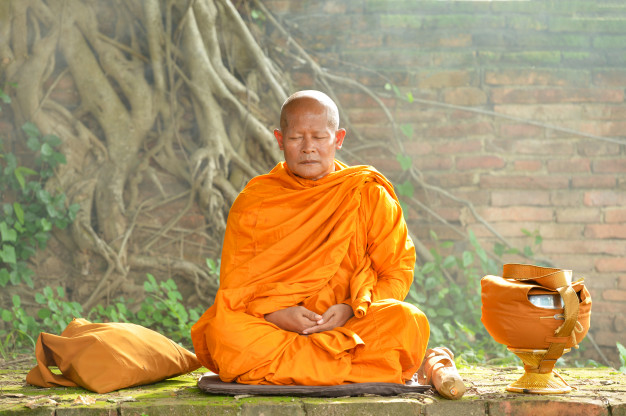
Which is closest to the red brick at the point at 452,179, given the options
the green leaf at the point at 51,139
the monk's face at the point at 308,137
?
the monk's face at the point at 308,137

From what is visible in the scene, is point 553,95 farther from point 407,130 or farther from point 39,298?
point 39,298

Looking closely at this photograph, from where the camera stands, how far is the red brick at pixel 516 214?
5.22 m

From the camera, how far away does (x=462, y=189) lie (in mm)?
5312

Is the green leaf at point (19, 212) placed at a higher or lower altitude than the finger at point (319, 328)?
higher

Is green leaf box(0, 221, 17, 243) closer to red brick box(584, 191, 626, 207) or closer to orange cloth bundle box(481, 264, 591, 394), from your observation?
orange cloth bundle box(481, 264, 591, 394)

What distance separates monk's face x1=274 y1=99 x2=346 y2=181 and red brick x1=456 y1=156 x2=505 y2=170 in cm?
234

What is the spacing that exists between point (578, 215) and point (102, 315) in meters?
3.57

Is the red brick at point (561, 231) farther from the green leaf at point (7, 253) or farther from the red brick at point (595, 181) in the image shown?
the green leaf at point (7, 253)

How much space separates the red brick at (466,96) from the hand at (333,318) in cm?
279

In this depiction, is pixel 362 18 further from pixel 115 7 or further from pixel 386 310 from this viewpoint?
pixel 386 310

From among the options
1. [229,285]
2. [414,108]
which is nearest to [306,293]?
[229,285]

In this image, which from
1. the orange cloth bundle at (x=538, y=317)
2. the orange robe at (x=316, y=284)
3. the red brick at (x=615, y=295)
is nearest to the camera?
the orange cloth bundle at (x=538, y=317)

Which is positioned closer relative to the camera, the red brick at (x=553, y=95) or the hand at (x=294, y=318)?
the hand at (x=294, y=318)

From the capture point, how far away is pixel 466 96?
17.5 feet
